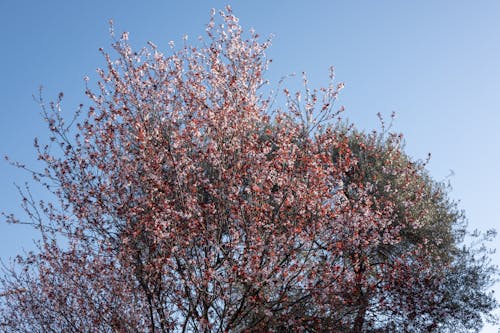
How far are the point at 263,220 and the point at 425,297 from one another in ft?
29.1

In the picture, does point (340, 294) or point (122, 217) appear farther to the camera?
point (340, 294)

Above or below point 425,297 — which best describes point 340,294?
below

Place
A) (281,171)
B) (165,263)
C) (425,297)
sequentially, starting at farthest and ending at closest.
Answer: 1. (425,297)
2. (281,171)
3. (165,263)

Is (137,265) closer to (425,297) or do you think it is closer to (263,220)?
(263,220)

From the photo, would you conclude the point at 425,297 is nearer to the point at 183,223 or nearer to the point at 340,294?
the point at 340,294

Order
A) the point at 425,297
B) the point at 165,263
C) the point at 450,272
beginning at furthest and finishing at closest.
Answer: the point at 450,272 → the point at 425,297 → the point at 165,263

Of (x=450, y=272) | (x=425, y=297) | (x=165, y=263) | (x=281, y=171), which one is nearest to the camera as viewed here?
(x=165, y=263)

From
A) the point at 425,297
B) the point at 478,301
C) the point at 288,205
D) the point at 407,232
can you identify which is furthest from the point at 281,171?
the point at 478,301

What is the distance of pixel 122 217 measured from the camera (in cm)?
1026

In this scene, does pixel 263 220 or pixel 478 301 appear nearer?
pixel 263 220

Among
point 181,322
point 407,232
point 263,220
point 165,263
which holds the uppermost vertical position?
point 407,232

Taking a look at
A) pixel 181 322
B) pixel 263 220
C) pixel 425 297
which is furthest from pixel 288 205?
pixel 425 297

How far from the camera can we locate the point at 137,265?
32.9 ft

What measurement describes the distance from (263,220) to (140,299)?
2.75 meters
